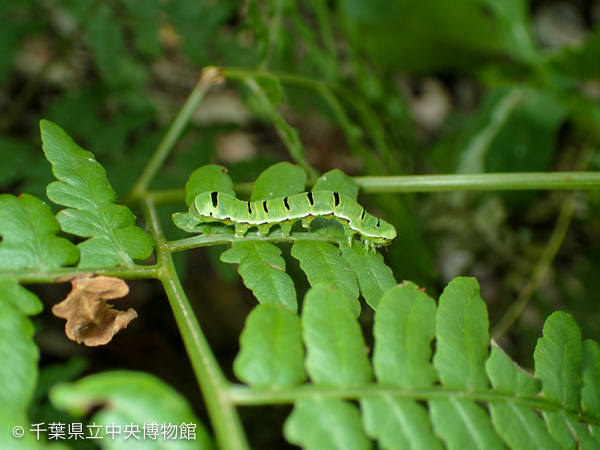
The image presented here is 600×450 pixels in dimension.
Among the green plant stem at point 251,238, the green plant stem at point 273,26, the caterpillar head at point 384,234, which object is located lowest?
the green plant stem at point 251,238

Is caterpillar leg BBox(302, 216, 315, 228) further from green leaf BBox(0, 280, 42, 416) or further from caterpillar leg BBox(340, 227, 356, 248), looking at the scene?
green leaf BBox(0, 280, 42, 416)

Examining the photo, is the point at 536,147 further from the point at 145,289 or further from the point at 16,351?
the point at 16,351

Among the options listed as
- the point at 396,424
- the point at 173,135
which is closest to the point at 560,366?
the point at 396,424

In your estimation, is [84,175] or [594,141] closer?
[84,175]

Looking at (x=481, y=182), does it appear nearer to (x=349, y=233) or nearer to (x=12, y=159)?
(x=349, y=233)

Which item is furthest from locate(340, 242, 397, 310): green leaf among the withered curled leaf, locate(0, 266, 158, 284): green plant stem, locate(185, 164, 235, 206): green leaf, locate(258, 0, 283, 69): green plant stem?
locate(258, 0, 283, 69): green plant stem

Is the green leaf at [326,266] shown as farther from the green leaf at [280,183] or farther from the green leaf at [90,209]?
the green leaf at [90,209]

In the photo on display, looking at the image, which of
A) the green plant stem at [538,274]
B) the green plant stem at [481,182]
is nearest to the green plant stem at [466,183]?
the green plant stem at [481,182]

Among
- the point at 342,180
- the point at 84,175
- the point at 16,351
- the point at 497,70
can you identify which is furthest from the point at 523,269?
the point at 16,351
